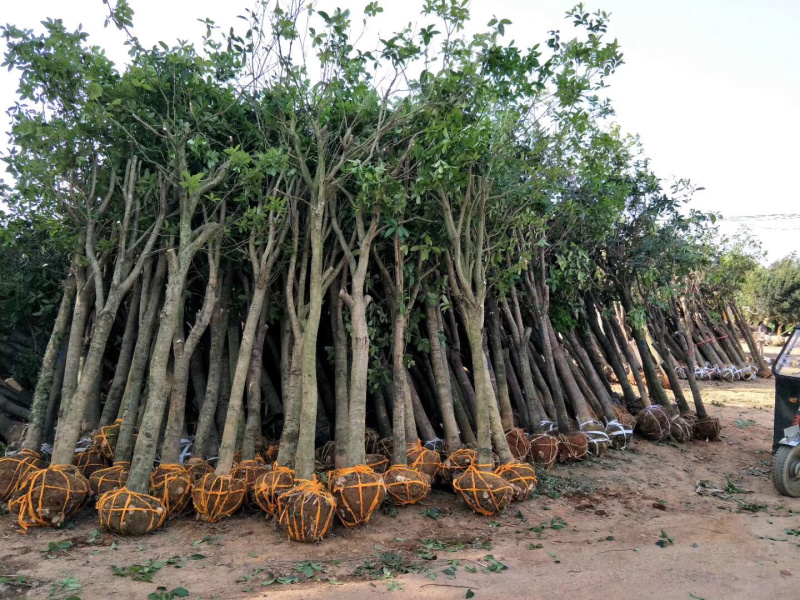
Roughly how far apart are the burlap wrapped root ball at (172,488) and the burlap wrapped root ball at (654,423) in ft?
25.1

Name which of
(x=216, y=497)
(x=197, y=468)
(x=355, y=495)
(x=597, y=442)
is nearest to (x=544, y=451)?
(x=597, y=442)

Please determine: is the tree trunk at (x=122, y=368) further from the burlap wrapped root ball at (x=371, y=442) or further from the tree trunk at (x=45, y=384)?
the burlap wrapped root ball at (x=371, y=442)

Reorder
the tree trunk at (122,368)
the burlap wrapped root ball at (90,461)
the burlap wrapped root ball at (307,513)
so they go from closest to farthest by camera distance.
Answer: the burlap wrapped root ball at (307,513), the burlap wrapped root ball at (90,461), the tree trunk at (122,368)

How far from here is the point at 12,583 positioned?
432cm

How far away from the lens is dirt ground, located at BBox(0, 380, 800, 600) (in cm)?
430

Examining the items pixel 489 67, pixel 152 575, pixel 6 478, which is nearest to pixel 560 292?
pixel 489 67

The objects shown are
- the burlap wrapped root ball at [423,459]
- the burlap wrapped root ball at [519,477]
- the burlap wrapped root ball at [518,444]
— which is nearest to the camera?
the burlap wrapped root ball at [519,477]

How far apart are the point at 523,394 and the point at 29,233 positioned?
27.8ft

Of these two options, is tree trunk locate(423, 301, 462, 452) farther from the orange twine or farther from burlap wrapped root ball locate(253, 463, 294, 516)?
the orange twine

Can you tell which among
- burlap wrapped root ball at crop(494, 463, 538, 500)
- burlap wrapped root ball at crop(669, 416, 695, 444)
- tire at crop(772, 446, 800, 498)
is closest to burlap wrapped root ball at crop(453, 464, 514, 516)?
burlap wrapped root ball at crop(494, 463, 538, 500)

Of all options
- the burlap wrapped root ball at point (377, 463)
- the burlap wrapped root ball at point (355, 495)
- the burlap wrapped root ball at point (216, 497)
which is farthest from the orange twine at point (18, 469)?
the burlap wrapped root ball at point (377, 463)

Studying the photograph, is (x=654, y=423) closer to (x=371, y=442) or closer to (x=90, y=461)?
(x=371, y=442)

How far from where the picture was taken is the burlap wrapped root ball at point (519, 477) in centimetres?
657

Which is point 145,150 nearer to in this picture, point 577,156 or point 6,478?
point 6,478
